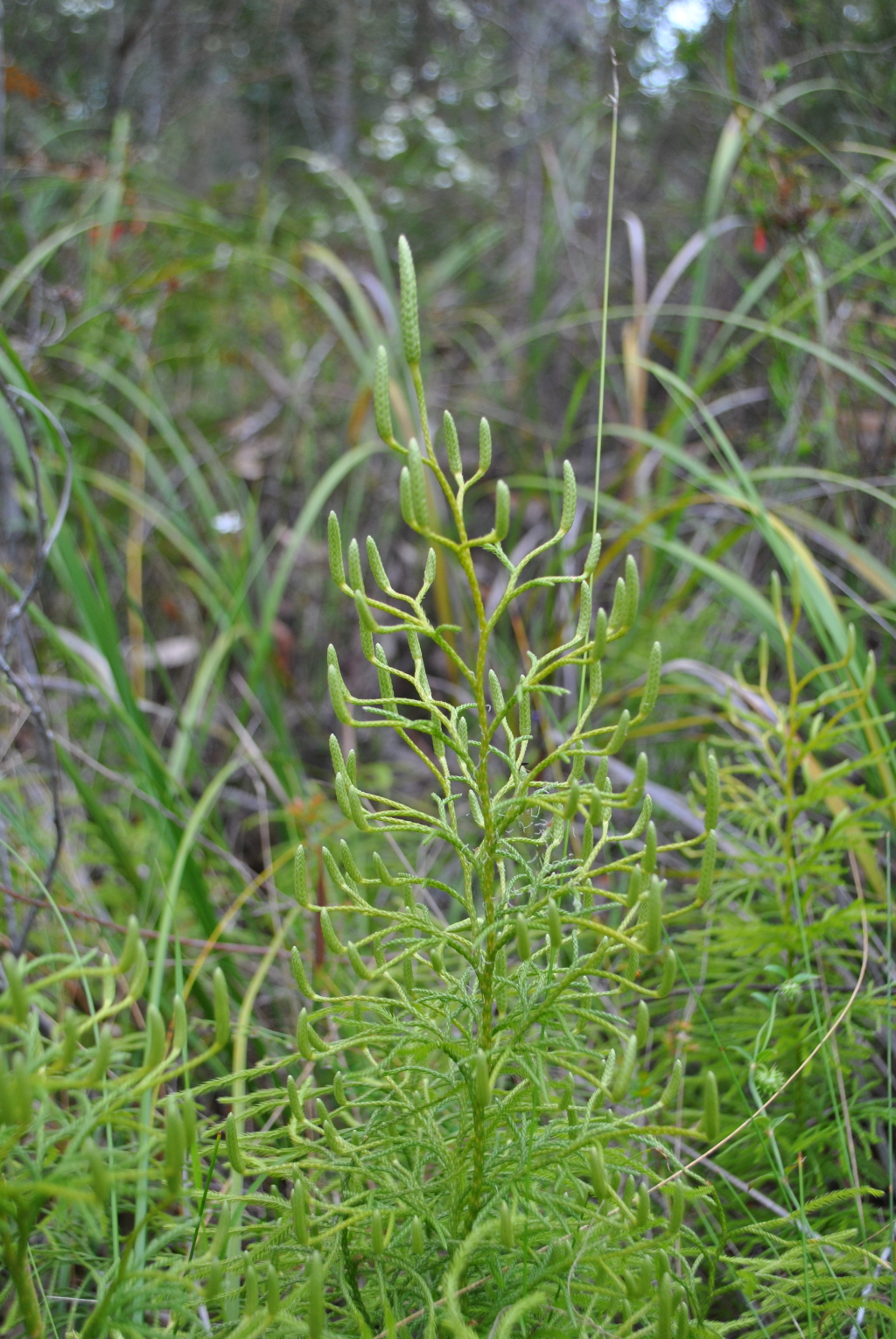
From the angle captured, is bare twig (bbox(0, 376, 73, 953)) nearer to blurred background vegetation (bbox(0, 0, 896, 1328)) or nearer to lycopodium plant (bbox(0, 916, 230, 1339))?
blurred background vegetation (bbox(0, 0, 896, 1328))

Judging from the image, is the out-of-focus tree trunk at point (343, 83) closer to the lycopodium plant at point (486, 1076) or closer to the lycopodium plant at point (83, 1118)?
the lycopodium plant at point (486, 1076)

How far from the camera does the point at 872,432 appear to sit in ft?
7.47

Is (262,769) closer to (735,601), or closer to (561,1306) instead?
(735,601)

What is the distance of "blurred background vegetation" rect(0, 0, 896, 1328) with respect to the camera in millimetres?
1521

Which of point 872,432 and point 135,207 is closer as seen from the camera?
point 872,432

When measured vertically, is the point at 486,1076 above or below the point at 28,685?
above

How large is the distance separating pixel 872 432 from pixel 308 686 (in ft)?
5.12

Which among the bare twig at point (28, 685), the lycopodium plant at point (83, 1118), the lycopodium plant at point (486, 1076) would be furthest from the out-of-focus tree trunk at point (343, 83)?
the lycopodium plant at point (83, 1118)

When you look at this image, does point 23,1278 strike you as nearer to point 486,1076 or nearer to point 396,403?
point 486,1076

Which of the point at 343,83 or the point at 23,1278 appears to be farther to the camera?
the point at 343,83

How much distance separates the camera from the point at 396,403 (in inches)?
82.5

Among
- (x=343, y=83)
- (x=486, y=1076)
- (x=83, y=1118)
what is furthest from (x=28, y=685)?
(x=343, y=83)

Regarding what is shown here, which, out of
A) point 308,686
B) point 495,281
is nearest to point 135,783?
point 308,686

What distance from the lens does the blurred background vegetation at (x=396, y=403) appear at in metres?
1.52
